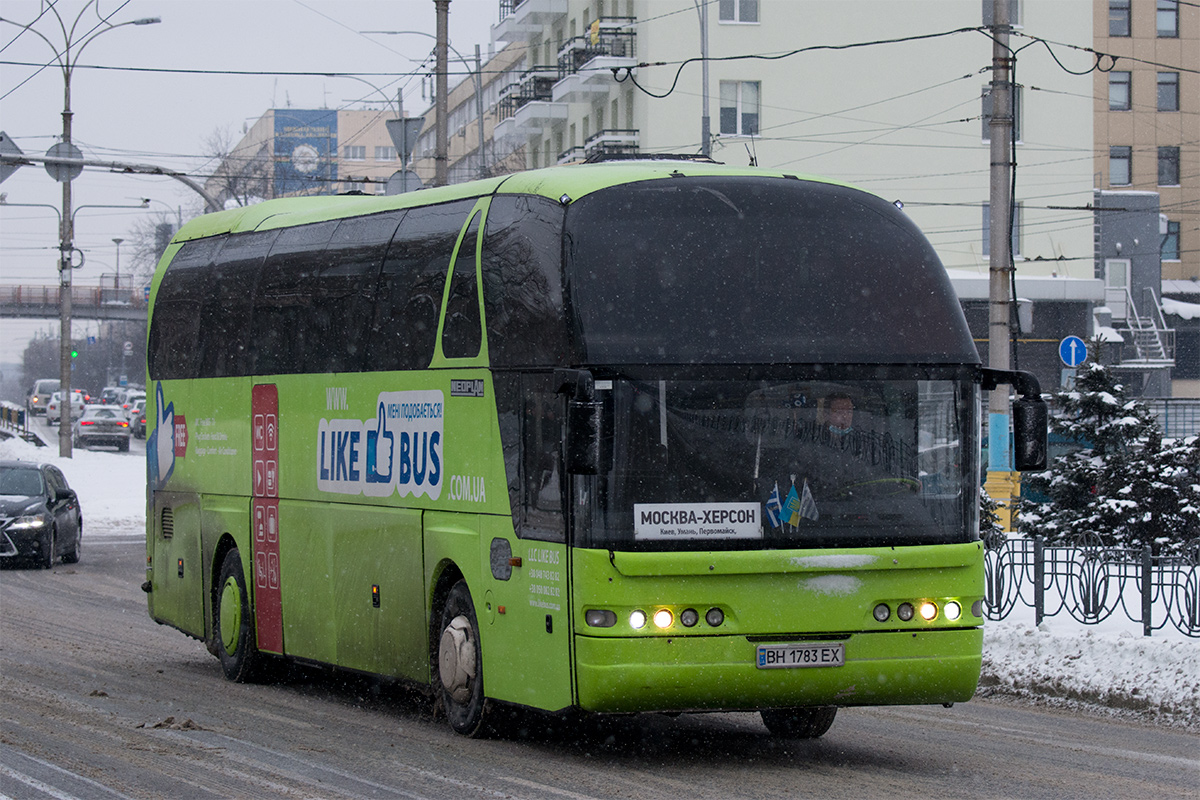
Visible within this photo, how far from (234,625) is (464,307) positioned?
15.9 feet

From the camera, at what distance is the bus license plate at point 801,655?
8984 millimetres

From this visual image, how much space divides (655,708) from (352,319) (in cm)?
413

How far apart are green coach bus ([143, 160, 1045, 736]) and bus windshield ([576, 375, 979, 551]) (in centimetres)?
1

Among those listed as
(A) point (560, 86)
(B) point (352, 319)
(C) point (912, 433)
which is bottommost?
(C) point (912, 433)

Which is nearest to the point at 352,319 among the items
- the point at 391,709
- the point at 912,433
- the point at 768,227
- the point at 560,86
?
the point at 391,709

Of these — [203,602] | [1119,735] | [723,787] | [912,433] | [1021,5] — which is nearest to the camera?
[723,787]

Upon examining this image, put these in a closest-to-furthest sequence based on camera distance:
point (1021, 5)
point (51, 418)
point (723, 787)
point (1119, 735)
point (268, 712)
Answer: point (723, 787), point (1119, 735), point (268, 712), point (1021, 5), point (51, 418)

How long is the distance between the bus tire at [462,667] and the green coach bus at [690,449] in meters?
0.02

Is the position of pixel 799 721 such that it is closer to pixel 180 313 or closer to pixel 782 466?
pixel 782 466

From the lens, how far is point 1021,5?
57188mm

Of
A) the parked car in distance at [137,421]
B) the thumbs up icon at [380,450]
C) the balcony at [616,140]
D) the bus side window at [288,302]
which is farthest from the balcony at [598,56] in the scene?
the thumbs up icon at [380,450]

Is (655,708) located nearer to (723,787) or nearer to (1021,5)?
(723,787)

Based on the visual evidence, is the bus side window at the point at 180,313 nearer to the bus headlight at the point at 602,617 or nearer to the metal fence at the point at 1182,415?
the bus headlight at the point at 602,617

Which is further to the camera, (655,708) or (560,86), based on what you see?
(560,86)
